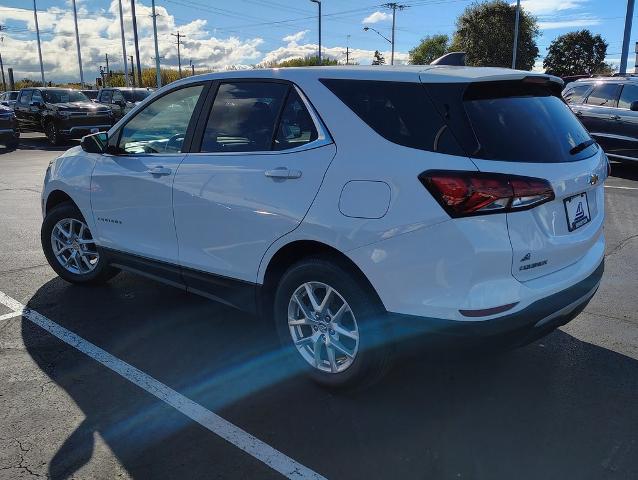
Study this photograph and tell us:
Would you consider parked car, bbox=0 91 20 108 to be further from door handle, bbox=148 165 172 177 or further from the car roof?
the car roof

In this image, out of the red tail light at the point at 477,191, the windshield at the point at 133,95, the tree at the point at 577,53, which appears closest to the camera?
the red tail light at the point at 477,191

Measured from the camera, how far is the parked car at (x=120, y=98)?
73.5 ft

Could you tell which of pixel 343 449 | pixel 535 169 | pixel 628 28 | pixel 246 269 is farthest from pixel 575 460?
pixel 628 28

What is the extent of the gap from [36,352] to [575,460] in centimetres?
329

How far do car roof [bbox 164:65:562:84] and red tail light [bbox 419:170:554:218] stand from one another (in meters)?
0.53

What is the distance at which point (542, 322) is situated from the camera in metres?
2.87

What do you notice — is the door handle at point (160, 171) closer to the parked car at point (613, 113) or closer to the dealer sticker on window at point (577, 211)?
the dealer sticker on window at point (577, 211)

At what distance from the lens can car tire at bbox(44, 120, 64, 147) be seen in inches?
771

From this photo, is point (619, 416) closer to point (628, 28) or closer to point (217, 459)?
point (217, 459)

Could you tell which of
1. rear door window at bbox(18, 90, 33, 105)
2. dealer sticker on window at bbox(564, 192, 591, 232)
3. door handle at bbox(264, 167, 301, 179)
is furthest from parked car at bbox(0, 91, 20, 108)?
dealer sticker on window at bbox(564, 192, 591, 232)

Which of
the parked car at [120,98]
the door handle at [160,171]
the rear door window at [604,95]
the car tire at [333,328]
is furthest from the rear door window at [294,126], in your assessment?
the parked car at [120,98]

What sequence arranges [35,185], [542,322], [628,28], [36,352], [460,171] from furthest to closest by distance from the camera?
[628,28]
[35,185]
[36,352]
[542,322]
[460,171]

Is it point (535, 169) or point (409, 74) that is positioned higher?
point (409, 74)

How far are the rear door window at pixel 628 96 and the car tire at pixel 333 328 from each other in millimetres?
9699
